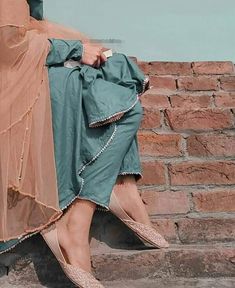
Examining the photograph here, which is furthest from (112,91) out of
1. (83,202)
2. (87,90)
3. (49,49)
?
(83,202)

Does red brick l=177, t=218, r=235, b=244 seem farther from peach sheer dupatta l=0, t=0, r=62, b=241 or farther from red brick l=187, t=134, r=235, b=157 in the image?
peach sheer dupatta l=0, t=0, r=62, b=241

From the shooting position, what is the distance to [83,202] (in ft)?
5.22

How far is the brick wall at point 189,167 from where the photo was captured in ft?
5.98

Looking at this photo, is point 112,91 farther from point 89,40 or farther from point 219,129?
point 219,129

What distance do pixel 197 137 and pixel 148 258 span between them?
0.60 meters

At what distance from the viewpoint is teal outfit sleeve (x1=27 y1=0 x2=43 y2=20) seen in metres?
1.85

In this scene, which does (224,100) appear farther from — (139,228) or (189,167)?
(139,228)

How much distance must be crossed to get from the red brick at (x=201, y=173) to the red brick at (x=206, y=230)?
0.60 ft

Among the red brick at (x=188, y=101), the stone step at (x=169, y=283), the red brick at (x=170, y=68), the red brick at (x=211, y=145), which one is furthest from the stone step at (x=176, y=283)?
the red brick at (x=170, y=68)

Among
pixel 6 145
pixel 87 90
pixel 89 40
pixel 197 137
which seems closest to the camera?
pixel 6 145

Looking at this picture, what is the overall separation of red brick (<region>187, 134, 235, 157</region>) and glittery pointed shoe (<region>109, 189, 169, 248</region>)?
479 mm

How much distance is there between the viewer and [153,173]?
1.97m

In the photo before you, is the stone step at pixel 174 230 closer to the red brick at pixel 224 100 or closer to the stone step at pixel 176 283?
the stone step at pixel 176 283

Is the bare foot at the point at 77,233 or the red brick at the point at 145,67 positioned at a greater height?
the red brick at the point at 145,67
